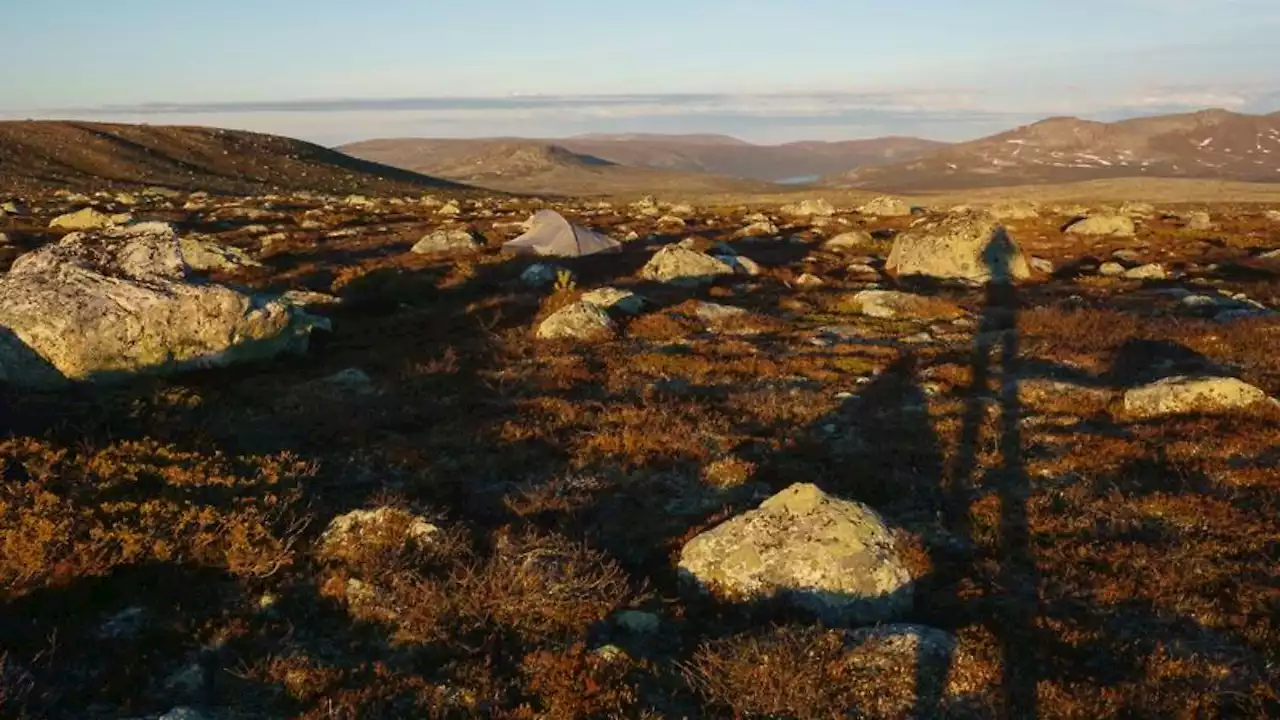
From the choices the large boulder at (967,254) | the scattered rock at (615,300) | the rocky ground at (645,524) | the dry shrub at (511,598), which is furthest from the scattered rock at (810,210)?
the dry shrub at (511,598)

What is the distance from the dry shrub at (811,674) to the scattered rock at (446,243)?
27316 millimetres

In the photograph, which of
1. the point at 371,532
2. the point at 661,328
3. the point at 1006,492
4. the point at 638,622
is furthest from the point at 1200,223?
the point at 371,532

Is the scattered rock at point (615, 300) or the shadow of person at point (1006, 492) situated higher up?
the scattered rock at point (615, 300)

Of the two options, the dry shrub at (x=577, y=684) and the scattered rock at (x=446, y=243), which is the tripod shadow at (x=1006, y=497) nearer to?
the dry shrub at (x=577, y=684)

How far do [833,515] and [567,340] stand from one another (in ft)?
38.3

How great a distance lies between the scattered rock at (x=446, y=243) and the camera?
32344 mm

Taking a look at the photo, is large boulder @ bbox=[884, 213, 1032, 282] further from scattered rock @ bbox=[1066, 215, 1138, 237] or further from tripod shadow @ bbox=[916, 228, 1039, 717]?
scattered rock @ bbox=[1066, 215, 1138, 237]

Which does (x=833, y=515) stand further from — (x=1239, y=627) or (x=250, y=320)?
(x=250, y=320)

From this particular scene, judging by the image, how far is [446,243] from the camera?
109ft

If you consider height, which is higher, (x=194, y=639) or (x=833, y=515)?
(x=833, y=515)

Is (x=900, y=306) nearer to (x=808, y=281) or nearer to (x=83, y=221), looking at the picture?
(x=808, y=281)

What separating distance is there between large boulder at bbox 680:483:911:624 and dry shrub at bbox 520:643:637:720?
1832mm

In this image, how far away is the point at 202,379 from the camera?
48.6ft

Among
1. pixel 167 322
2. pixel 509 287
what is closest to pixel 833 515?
pixel 167 322
